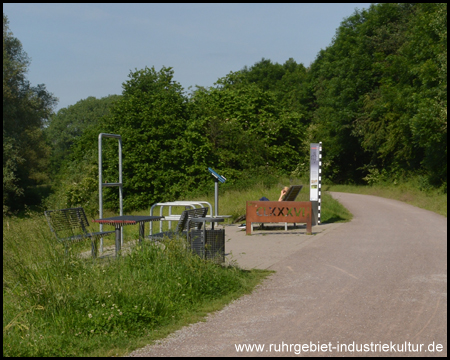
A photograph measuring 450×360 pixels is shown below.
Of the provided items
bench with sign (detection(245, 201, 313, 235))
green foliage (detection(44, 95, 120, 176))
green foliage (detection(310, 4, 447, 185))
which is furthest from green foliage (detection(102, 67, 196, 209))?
green foliage (detection(44, 95, 120, 176))

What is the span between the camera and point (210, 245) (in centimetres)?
850

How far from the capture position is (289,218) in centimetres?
1523

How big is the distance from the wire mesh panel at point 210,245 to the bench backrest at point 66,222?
167cm

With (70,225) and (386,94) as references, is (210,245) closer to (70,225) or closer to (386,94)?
(70,225)

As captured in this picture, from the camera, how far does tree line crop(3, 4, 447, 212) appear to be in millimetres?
32156

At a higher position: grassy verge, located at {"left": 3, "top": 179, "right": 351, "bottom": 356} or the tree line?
the tree line

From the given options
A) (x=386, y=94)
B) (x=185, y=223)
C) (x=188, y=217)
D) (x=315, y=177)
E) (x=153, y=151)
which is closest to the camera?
(x=185, y=223)

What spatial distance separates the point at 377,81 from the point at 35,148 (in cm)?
2774

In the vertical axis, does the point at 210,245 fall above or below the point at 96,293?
above

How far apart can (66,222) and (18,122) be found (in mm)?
33648

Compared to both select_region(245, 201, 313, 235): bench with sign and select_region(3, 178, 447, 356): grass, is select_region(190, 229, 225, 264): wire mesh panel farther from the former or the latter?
select_region(245, 201, 313, 235): bench with sign

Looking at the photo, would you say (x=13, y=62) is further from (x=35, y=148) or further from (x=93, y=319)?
(x=93, y=319)

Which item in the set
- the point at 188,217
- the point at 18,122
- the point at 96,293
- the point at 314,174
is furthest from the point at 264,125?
the point at 96,293

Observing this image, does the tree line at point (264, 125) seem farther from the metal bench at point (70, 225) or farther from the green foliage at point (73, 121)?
the green foliage at point (73, 121)
